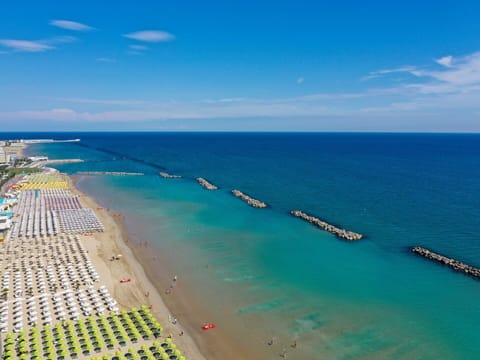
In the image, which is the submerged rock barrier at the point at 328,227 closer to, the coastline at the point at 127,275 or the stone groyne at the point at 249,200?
the stone groyne at the point at 249,200

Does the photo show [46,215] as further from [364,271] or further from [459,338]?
[459,338]

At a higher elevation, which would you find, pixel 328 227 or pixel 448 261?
pixel 328 227

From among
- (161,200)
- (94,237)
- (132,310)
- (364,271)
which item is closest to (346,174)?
(161,200)

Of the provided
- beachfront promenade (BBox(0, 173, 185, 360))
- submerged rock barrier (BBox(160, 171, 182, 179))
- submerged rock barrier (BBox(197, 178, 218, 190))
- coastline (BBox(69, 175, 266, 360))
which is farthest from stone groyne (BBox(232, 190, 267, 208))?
beachfront promenade (BBox(0, 173, 185, 360))

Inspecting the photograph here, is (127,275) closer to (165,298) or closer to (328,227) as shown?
(165,298)

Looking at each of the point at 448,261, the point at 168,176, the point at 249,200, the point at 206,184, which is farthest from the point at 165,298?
the point at 168,176

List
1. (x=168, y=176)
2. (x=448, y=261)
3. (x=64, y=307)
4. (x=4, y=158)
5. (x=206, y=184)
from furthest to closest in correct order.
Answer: (x=4, y=158) → (x=168, y=176) → (x=206, y=184) → (x=448, y=261) → (x=64, y=307)
